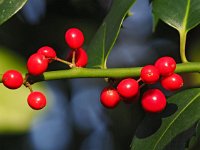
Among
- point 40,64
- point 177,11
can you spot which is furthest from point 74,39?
point 177,11

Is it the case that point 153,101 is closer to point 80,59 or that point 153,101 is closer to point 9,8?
point 80,59

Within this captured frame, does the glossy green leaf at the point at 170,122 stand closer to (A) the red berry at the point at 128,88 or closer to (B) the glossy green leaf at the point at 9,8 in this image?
(A) the red berry at the point at 128,88

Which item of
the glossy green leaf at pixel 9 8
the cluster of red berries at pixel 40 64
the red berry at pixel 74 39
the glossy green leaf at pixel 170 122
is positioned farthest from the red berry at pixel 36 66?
the glossy green leaf at pixel 170 122

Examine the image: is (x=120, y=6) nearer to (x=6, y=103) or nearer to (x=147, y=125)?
(x=147, y=125)

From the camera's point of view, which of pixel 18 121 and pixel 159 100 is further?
pixel 18 121

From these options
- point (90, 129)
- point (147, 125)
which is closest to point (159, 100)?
point (147, 125)

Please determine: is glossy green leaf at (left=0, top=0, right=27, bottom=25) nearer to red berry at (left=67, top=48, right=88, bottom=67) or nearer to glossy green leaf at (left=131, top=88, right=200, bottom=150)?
red berry at (left=67, top=48, right=88, bottom=67)

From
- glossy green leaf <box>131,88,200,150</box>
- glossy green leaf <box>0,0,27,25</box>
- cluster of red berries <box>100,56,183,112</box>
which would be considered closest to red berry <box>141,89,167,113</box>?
cluster of red berries <box>100,56,183,112</box>
